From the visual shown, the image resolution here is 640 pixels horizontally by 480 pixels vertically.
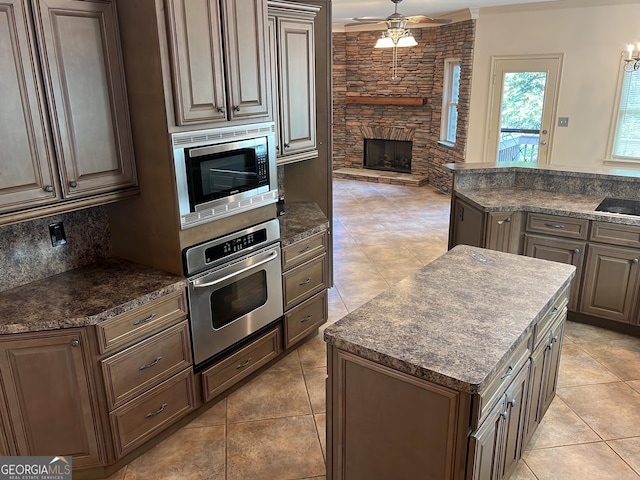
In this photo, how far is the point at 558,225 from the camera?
374cm

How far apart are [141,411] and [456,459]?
1.56 m

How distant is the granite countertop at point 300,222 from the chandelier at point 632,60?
4.36 metres

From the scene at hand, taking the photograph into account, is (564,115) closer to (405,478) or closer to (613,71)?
(613,71)

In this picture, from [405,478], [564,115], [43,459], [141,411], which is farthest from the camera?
[564,115]

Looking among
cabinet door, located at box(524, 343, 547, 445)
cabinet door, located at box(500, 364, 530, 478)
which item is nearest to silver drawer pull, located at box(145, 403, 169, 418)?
cabinet door, located at box(500, 364, 530, 478)

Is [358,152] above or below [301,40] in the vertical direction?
below

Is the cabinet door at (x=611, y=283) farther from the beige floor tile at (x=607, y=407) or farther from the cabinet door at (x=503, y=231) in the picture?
the beige floor tile at (x=607, y=407)

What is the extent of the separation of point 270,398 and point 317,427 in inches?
15.3

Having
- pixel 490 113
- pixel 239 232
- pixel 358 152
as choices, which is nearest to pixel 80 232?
pixel 239 232

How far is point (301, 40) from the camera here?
3396mm

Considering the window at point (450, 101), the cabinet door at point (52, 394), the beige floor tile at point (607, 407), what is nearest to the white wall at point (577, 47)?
the window at point (450, 101)

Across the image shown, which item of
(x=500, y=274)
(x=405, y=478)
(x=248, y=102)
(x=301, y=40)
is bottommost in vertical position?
(x=405, y=478)

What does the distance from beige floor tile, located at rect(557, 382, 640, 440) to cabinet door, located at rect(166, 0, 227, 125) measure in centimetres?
256

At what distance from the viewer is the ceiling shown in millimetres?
6180
